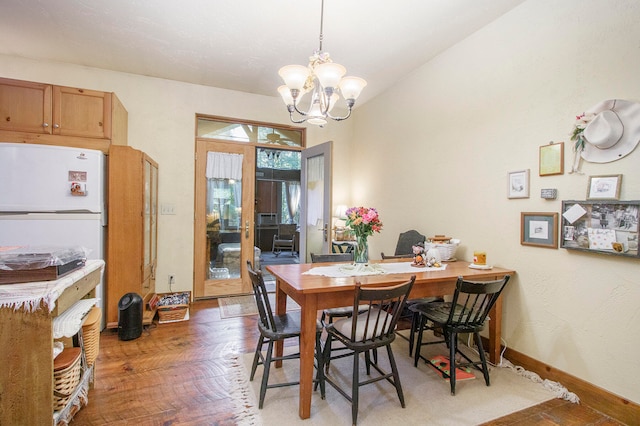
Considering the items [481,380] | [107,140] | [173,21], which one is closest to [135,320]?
[107,140]

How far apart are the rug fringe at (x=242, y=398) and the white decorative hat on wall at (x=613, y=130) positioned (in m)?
2.72

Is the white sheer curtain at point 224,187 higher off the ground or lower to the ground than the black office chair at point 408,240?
higher

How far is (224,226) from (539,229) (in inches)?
146

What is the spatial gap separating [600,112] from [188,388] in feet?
10.9

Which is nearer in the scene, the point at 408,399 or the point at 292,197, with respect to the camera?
the point at 408,399

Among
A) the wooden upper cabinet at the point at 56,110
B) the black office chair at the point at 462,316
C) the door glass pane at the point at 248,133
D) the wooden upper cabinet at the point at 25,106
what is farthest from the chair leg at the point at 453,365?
the wooden upper cabinet at the point at 25,106

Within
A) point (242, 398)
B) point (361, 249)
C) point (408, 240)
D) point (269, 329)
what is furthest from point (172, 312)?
point (408, 240)

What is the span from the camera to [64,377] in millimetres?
1515

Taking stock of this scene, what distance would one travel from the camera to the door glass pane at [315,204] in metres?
4.13

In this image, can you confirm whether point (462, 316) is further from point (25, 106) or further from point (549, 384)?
point (25, 106)

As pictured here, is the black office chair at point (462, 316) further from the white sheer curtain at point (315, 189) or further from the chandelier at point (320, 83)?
the white sheer curtain at point (315, 189)

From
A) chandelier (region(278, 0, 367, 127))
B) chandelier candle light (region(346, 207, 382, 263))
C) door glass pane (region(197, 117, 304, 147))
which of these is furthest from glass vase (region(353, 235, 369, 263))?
door glass pane (region(197, 117, 304, 147))

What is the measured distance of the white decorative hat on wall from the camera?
1.84 meters

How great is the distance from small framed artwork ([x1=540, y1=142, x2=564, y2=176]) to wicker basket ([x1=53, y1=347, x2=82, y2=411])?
3.21 m
